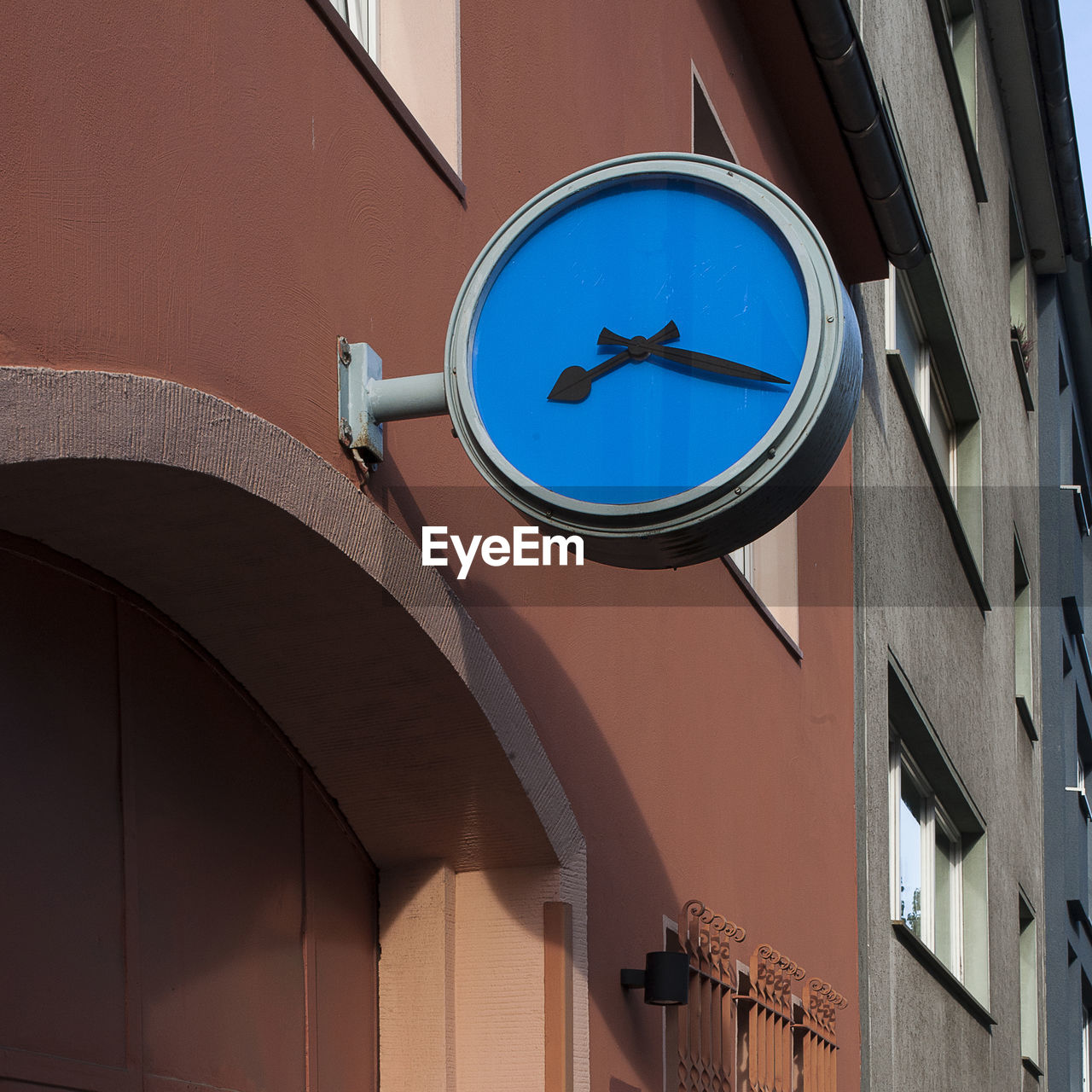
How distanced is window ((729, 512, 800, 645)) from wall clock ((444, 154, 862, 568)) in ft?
15.2

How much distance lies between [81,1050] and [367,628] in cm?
106

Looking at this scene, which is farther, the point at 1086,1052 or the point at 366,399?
the point at 1086,1052

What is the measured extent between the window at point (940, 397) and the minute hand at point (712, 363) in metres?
7.27

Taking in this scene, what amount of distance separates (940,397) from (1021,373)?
178 inches

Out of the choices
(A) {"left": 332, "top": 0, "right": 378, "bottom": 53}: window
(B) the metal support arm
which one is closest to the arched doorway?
(B) the metal support arm

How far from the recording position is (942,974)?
10531 millimetres

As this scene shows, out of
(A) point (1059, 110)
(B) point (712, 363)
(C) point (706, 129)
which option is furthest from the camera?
(A) point (1059, 110)

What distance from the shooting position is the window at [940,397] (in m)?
11.2

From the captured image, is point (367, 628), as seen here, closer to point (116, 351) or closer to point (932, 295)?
point (116, 351)

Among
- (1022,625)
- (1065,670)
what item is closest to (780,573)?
(1022,625)

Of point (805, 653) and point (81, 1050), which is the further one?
point (805, 653)

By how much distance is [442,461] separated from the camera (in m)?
4.28

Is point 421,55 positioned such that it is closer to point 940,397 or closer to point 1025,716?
point 940,397

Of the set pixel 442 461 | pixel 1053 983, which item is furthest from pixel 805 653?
pixel 1053 983
